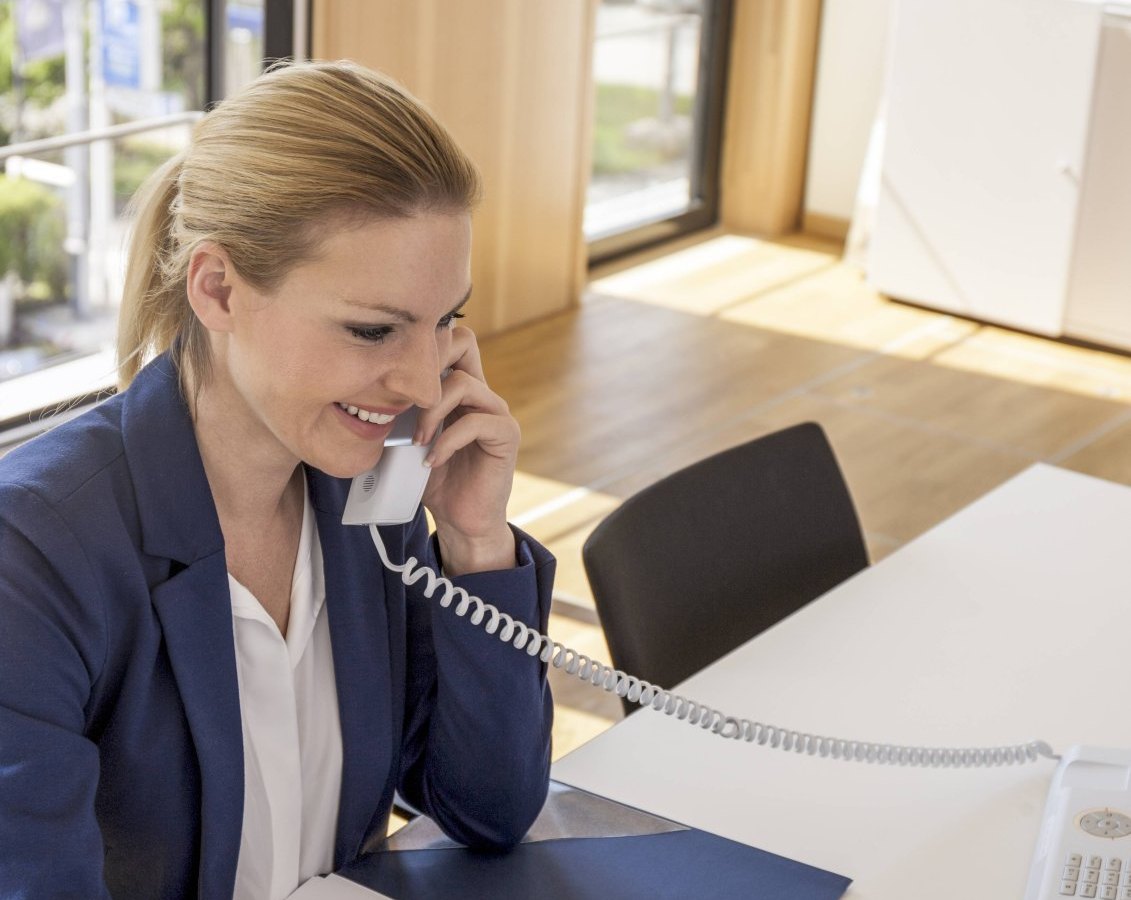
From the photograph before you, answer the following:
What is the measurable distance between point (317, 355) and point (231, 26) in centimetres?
310

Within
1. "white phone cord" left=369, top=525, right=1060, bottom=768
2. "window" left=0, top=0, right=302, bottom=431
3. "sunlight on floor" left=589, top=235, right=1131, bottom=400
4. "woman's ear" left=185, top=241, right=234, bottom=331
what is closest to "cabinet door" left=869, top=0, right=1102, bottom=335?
"sunlight on floor" left=589, top=235, right=1131, bottom=400

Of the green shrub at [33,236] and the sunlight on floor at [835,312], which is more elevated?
the green shrub at [33,236]

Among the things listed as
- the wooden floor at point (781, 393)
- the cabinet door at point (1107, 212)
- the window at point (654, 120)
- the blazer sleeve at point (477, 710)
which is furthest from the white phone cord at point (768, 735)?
the window at point (654, 120)

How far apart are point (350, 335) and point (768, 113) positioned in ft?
16.9

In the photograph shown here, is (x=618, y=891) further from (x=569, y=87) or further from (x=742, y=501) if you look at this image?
(x=569, y=87)

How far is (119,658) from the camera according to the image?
127 centimetres

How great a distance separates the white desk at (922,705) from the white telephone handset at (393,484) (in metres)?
0.29

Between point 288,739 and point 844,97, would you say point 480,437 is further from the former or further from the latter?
point 844,97

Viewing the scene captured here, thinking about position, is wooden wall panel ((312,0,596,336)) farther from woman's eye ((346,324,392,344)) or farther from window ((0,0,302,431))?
woman's eye ((346,324,392,344))

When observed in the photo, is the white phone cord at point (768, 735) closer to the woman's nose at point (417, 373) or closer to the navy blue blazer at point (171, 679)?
the navy blue blazer at point (171, 679)

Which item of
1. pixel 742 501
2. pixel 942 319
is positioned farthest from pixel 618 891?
pixel 942 319

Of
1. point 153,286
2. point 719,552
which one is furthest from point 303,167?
point 719,552

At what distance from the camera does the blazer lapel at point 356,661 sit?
4.72 feet

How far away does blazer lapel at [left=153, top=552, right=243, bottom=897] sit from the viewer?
4.22ft
